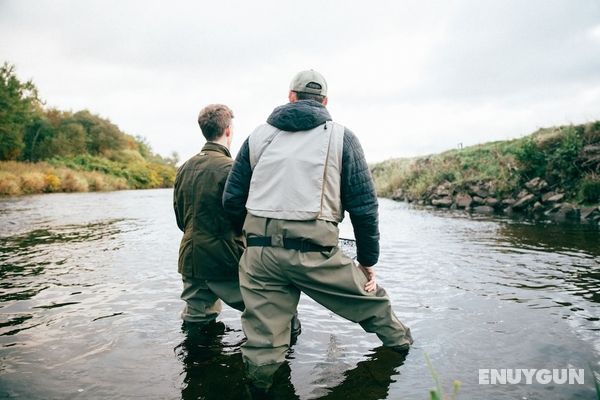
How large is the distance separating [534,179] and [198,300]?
45.2 ft

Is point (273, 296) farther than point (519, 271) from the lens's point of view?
No

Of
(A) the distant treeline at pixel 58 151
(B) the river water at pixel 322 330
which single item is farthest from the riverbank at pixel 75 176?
(B) the river water at pixel 322 330

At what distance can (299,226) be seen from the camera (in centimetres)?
279

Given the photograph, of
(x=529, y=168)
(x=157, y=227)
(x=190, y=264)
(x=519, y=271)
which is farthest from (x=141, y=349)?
(x=529, y=168)

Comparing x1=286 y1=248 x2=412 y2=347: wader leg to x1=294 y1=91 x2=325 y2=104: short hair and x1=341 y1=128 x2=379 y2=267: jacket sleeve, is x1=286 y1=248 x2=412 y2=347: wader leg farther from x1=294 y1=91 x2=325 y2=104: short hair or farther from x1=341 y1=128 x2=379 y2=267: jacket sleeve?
x1=294 y1=91 x2=325 y2=104: short hair

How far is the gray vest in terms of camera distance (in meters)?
2.80

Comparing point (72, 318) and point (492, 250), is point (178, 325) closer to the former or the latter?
point (72, 318)

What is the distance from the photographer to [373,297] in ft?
9.86

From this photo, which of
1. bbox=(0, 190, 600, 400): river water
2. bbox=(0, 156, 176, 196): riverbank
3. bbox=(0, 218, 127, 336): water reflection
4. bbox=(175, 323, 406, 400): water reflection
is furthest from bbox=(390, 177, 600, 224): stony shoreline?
bbox=(0, 156, 176, 196): riverbank

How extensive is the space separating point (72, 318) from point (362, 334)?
3.27 meters

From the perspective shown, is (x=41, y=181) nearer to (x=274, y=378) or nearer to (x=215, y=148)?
(x=215, y=148)

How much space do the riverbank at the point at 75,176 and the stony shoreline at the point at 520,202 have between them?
26208 mm

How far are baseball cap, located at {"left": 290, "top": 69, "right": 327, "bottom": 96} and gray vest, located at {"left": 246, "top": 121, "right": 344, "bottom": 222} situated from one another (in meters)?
0.37

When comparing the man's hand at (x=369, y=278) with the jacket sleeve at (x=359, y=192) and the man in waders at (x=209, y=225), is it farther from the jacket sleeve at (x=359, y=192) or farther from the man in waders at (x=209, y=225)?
the man in waders at (x=209, y=225)
